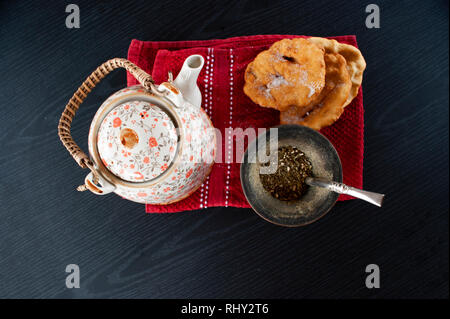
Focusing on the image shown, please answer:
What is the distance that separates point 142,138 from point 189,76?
12 cm

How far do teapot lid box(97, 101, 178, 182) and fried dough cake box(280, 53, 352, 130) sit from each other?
0.92ft

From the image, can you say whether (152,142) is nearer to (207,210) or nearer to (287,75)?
(287,75)

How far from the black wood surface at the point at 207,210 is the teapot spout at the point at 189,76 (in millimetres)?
394

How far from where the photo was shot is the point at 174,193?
501mm

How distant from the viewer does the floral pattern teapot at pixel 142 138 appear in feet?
1.37

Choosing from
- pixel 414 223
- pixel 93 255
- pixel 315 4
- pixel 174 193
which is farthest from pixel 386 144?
pixel 93 255

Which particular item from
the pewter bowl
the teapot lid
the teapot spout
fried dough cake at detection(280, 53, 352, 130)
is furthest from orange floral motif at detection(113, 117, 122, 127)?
fried dough cake at detection(280, 53, 352, 130)

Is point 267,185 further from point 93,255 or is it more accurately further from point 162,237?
point 93,255

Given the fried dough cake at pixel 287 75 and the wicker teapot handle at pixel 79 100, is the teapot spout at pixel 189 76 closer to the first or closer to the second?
the wicker teapot handle at pixel 79 100

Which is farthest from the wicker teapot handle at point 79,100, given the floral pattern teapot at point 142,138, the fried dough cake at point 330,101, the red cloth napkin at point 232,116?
the fried dough cake at point 330,101

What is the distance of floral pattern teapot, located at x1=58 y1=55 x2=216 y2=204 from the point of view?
0.42 m

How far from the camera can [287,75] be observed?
22.5 inches

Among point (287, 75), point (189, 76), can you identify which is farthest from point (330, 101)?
point (189, 76)
